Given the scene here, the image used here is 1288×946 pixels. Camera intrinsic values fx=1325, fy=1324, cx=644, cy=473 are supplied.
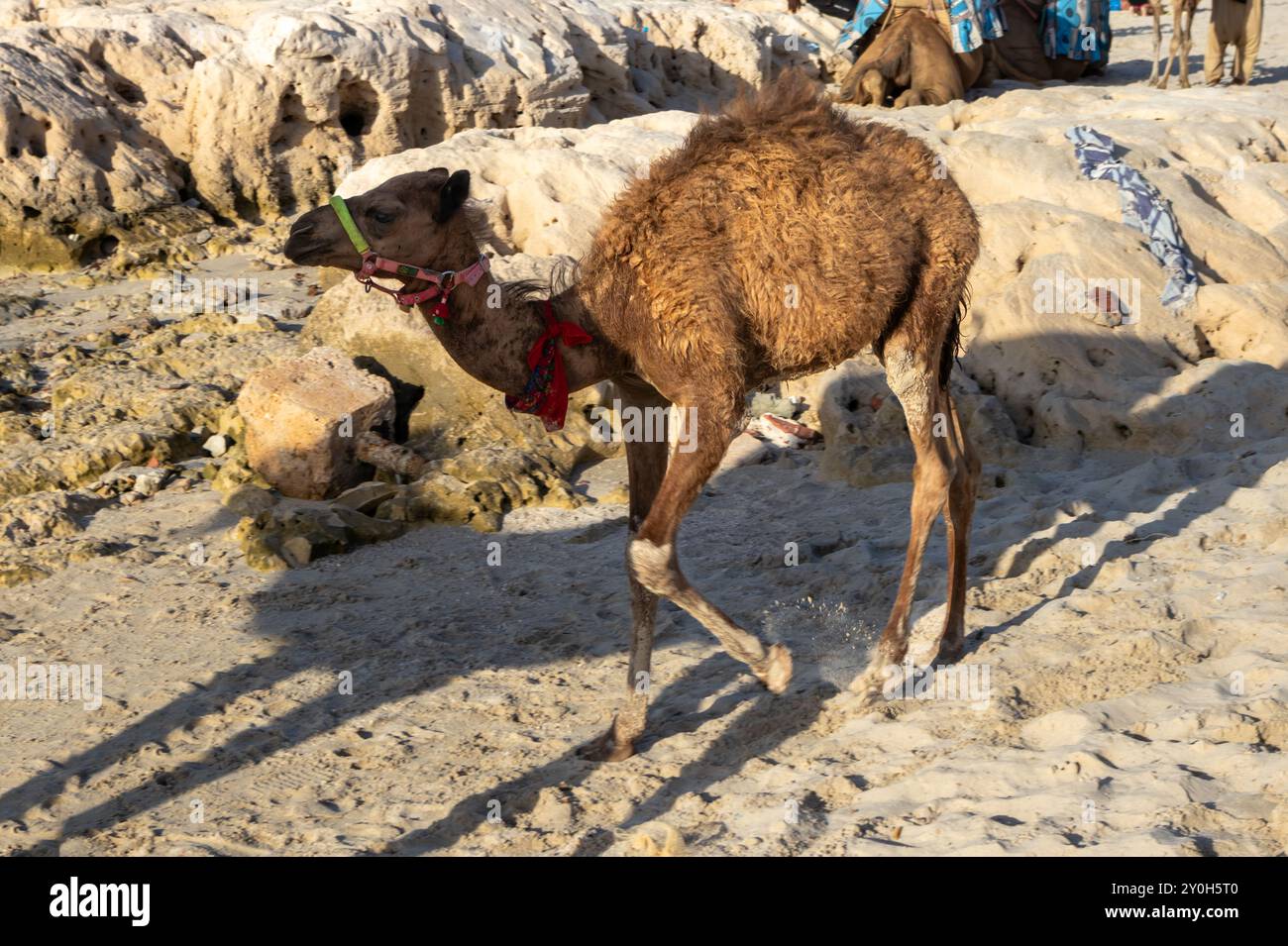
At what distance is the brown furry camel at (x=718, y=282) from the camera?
4355 mm

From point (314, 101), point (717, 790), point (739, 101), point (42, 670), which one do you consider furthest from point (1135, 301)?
point (314, 101)

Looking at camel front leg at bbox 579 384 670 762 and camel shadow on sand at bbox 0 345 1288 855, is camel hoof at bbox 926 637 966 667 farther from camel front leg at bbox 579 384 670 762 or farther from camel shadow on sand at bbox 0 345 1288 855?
camel front leg at bbox 579 384 670 762

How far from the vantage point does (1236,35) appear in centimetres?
1723

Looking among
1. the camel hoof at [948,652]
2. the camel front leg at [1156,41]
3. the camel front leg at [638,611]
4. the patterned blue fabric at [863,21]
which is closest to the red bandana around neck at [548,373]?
the camel front leg at [638,611]

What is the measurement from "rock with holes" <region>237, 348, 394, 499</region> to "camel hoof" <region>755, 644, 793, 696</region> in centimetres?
384

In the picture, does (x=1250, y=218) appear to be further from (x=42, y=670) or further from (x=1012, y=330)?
(x=42, y=670)

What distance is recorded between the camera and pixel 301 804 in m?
4.52

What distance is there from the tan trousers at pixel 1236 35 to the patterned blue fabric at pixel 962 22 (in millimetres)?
2765

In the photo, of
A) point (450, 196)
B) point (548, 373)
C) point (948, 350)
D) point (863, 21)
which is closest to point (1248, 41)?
point (863, 21)

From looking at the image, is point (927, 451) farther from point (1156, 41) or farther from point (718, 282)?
point (1156, 41)

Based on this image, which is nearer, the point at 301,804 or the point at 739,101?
the point at 301,804

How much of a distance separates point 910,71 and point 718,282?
42.7 ft

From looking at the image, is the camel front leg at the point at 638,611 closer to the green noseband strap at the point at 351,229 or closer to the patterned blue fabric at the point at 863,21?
the green noseband strap at the point at 351,229
